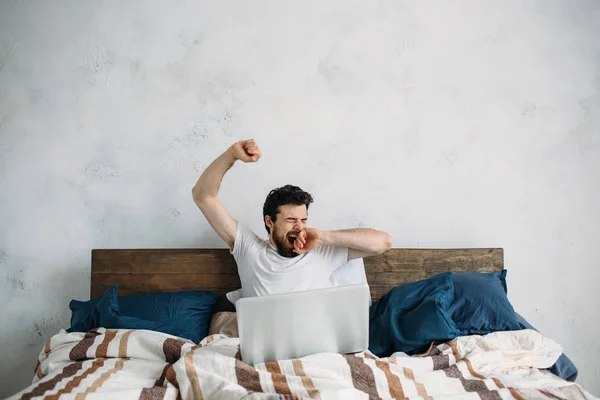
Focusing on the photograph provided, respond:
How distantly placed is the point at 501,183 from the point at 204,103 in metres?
1.48

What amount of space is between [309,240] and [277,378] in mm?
717

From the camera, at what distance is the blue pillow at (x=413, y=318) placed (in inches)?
75.8

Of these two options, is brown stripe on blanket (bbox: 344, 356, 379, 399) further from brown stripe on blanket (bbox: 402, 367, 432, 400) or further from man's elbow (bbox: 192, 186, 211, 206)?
man's elbow (bbox: 192, 186, 211, 206)

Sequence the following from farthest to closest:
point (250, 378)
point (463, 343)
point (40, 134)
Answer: point (40, 134) → point (463, 343) → point (250, 378)

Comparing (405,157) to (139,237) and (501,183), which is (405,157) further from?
(139,237)

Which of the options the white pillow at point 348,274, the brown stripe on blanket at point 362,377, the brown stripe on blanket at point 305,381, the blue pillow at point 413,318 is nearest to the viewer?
the brown stripe on blanket at point 305,381

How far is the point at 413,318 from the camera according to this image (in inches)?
78.3

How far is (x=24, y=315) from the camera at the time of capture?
2539 mm

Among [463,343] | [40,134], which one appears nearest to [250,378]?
[463,343]

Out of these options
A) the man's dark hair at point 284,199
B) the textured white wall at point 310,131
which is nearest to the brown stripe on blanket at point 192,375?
the man's dark hair at point 284,199

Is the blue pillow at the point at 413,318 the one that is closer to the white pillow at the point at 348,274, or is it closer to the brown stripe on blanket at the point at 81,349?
the white pillow at the point at 348,274

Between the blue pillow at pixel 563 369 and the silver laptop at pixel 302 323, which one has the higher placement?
the silver laptop at pixel 302 323

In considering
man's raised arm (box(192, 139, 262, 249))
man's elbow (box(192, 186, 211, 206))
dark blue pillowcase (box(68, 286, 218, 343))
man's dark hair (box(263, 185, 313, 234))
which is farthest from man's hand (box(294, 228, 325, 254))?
dark blue pillowcase (box(68, 286, 218, 343))

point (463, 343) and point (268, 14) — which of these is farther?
point (268, 14)
